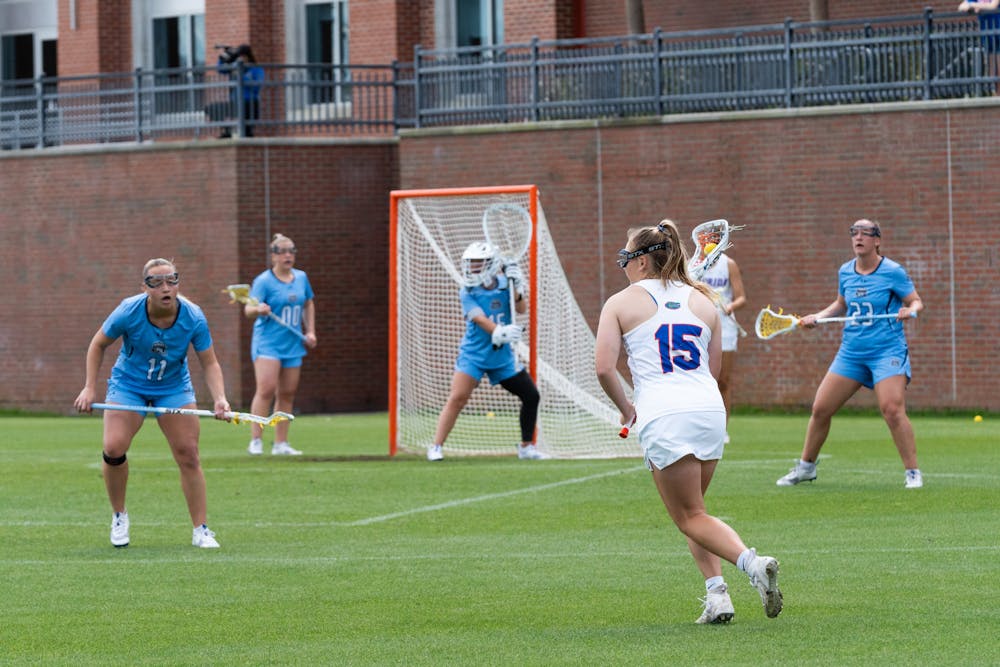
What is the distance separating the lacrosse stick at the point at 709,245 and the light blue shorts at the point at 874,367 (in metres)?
2.61

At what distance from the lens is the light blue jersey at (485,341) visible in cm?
1777

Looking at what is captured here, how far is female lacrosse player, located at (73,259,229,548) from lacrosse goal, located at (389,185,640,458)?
6.52 m

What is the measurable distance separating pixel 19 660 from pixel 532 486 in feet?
25.0

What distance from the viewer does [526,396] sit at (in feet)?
59.2

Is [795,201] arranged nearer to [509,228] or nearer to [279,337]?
[509,228]

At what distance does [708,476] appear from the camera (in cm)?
893

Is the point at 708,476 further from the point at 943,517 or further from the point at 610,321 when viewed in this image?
the point at 943,517

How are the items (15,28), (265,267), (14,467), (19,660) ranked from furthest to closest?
(15,28), (265,267), (14,467), (19,660)

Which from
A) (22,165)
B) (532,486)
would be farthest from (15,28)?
(532,486)

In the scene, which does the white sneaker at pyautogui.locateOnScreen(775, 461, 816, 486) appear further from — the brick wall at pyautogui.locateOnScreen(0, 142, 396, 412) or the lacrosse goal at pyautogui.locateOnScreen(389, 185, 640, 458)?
the brick wall at pyautogui.locateOnScreen(0, 142, 396, 412)

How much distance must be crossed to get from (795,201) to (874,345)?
1039cm

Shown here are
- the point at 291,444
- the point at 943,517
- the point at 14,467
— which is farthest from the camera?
the point at 291,444

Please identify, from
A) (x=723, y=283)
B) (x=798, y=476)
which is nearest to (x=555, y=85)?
(x=723, y=283)

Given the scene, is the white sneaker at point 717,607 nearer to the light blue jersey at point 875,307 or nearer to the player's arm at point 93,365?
the player's arm at point 93,365
